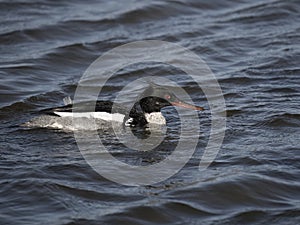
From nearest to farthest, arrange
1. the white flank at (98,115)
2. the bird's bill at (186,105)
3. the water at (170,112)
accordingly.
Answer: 1. the water at (170,112)
2. the white flank at (98,115)
3. the bird's bill at (186,105)

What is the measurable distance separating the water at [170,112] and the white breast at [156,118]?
184 mm

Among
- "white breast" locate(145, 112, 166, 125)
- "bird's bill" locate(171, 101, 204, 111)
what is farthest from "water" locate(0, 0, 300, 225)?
"bird's bill" locate(171, 101, 204, 111)

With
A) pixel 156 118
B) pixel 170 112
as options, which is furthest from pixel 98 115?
pixel 170 112

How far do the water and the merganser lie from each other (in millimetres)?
333

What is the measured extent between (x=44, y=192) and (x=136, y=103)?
11.2 feet

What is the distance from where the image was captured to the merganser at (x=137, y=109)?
34.6ft

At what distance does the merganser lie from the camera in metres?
10.6

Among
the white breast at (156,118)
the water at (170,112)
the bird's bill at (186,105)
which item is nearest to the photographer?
the water at (170,112)

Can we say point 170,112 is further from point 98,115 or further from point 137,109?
point 98,115

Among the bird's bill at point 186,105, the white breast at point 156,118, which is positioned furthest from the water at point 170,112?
the bird's bill at point 186,105

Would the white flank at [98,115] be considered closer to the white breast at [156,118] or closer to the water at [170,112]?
the water at [170,112]

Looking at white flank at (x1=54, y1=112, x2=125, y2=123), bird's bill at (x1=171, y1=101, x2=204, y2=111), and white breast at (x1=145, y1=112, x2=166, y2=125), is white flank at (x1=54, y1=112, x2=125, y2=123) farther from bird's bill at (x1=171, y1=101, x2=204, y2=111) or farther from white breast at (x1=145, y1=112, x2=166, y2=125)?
bird's bill at (x1=171, y1=101, x2=204, y2=111)

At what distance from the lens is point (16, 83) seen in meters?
12.8

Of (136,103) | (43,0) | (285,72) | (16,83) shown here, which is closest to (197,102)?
(136,103)
